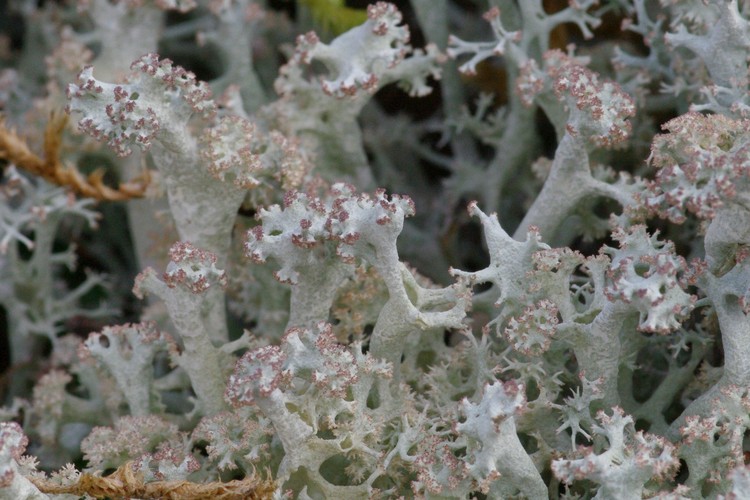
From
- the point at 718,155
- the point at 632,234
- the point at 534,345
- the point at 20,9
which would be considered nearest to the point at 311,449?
the point at 534,345

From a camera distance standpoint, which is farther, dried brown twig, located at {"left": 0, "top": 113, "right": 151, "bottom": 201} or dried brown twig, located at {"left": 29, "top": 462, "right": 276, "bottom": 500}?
dried brown twig, located at {"left": 0, "top": 113, "right": 151, "bottom": 201}

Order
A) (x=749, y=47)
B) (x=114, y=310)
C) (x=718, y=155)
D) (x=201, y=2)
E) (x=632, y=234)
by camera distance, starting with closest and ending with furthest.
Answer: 1. (x=718, y=155)
2. (x=632, y=234)
3. (x=749, y=47)
4. (x=114, y=310)
5. (x=201, y=2)

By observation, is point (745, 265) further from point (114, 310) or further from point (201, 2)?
point (201, 2)

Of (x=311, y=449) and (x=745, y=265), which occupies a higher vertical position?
(x=745, y=265)

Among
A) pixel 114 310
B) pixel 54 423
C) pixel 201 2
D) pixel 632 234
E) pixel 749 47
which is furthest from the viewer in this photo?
pixel 201 2
